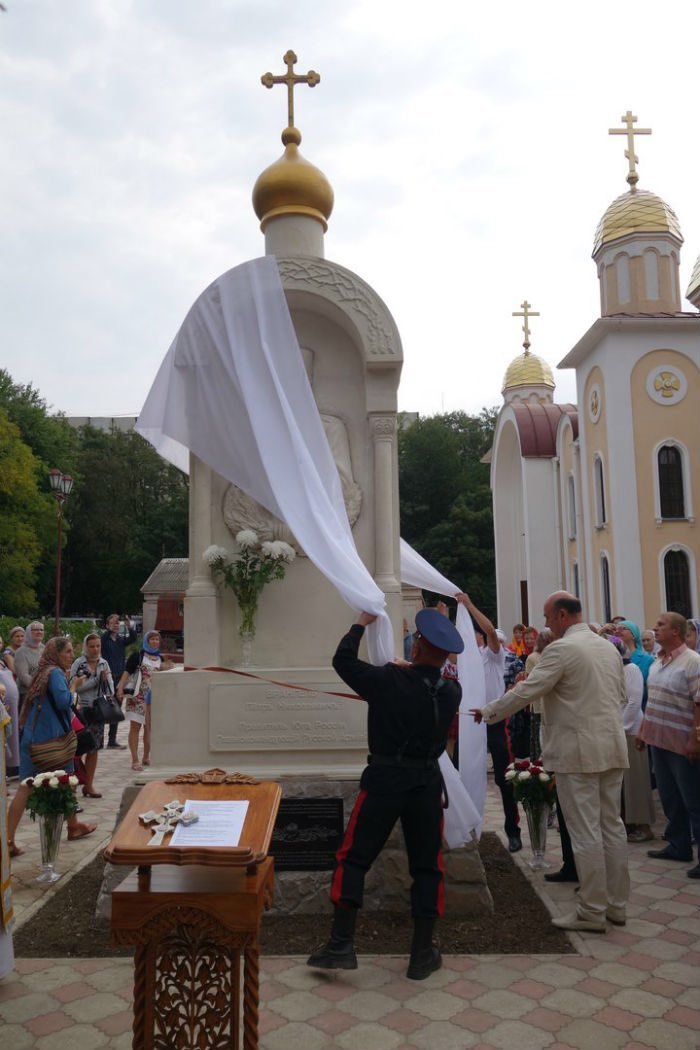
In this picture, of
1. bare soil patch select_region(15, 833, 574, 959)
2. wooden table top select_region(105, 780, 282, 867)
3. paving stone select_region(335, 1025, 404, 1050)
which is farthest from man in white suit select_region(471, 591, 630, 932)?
wooden table top select_region(105, 780, 282, 867)

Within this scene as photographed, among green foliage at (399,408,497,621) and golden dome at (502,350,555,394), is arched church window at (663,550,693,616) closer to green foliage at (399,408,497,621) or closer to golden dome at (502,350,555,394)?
golden dome at (502,350,555,394)

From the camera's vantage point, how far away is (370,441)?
6.34 metres

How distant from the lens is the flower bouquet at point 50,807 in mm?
6094

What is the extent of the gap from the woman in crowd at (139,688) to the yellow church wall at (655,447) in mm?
14279

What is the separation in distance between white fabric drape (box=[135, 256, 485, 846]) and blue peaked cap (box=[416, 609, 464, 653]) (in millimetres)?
419

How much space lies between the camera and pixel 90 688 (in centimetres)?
917

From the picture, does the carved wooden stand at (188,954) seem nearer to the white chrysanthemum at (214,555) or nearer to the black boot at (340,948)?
the black boot at (340,948)

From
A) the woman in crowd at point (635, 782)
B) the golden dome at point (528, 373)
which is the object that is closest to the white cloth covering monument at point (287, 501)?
the woman in crowd at point (635, 782)

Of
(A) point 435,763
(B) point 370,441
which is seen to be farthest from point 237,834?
(B) point 370,441

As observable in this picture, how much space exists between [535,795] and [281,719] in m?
2.01

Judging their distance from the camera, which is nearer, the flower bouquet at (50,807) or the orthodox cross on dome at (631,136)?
the flower bouquet at (50,807)

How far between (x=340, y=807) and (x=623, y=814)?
10.5 ft

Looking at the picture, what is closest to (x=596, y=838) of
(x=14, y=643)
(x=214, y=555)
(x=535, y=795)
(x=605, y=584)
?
(x=535, y=795)

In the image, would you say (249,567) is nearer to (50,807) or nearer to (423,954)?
(50,807)
